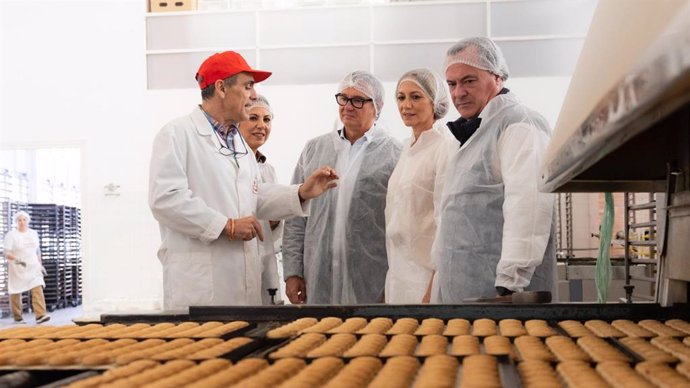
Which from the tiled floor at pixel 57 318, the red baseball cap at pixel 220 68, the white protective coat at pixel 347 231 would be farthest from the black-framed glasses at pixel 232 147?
the tiled floor at pixel 57 318

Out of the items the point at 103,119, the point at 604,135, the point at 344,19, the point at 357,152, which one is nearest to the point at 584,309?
the point at 604,135

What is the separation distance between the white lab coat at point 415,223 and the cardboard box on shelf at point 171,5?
15.8ft

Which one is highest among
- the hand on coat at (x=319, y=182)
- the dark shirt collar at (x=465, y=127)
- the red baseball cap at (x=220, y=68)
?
the red baseball cap at (x=220, y=68)

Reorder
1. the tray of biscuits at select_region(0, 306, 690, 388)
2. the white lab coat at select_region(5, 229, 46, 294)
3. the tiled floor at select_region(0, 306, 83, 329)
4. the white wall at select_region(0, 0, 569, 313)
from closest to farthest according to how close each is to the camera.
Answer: the tray of biscuits at select_region(0, 306, 690, 388), the white wall at select_region(0, 0, 569, 313), the tiled floor at select_region(0, 306, 83, 329), the white lab coat at select_region(5, 229, 46, 294)

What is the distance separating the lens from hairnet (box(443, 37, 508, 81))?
293 centimetres

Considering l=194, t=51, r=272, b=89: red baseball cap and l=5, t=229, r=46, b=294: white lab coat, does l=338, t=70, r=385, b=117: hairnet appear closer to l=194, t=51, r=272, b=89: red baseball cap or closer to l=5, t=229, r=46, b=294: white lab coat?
l=194, t=51, r=272, b=89: red baseball cap

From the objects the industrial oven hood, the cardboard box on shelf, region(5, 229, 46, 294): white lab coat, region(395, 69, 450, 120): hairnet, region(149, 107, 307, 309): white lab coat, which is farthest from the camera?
region(5, 229, 46, 294): white lab coat

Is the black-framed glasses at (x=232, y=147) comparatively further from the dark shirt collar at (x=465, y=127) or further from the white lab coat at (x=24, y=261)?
the white lab coat at (x=24, y=261)

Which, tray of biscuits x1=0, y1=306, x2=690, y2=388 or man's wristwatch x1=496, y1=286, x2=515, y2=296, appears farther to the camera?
man's wristwatch x1=496, y1=286, x2=515, y2=296

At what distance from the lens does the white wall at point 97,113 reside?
27.2 ft

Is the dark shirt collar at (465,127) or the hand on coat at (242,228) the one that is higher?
the dark shirt collar at (465,127)

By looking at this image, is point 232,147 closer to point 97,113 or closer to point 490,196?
point 490,196

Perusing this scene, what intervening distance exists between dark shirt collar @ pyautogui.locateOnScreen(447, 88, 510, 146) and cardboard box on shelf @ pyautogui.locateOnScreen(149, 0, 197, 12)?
16.7 feet

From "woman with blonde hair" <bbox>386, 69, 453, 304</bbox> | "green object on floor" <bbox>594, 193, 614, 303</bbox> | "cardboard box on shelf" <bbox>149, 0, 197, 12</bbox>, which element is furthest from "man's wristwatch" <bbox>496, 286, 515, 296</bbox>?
"cardboard box on shelf" <bbox>149, 0, 197, 12</bbox>
